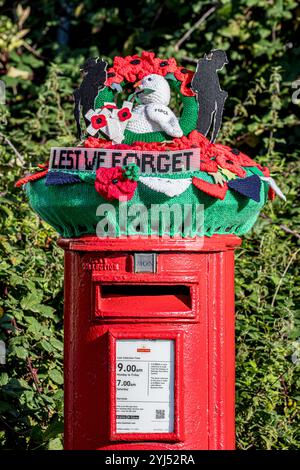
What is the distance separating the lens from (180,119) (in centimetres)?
343

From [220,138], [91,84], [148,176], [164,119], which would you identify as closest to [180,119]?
[164,119]

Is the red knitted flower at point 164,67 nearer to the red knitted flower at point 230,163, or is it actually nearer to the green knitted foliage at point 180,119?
the green knitted foliage at point 180,119

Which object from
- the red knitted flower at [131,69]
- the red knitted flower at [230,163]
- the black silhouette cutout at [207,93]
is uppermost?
the red knitted flower at [131,69]

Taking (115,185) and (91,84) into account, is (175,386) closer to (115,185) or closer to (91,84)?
(115,185)

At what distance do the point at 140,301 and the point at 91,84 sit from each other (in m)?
0.84

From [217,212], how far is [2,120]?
2965 mm

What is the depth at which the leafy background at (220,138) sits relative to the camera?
4422 millimetres

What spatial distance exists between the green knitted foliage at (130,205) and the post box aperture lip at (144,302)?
17 cm

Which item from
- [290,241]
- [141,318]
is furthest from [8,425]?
[290,241]

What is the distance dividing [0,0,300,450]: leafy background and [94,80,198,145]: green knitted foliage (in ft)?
4.13

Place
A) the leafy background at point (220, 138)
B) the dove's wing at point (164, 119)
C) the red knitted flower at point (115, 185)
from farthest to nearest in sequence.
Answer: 1. the leafy background at point (220, 138)
2. the dove's wing at point (164, 119)
3. the red knitted flower at point (115, 185)

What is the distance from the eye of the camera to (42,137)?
649cm

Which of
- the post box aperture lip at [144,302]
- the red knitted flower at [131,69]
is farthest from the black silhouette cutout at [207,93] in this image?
the post box aperture lip at [144,302]

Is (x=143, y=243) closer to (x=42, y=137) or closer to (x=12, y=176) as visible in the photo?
(x=12, y=176)
